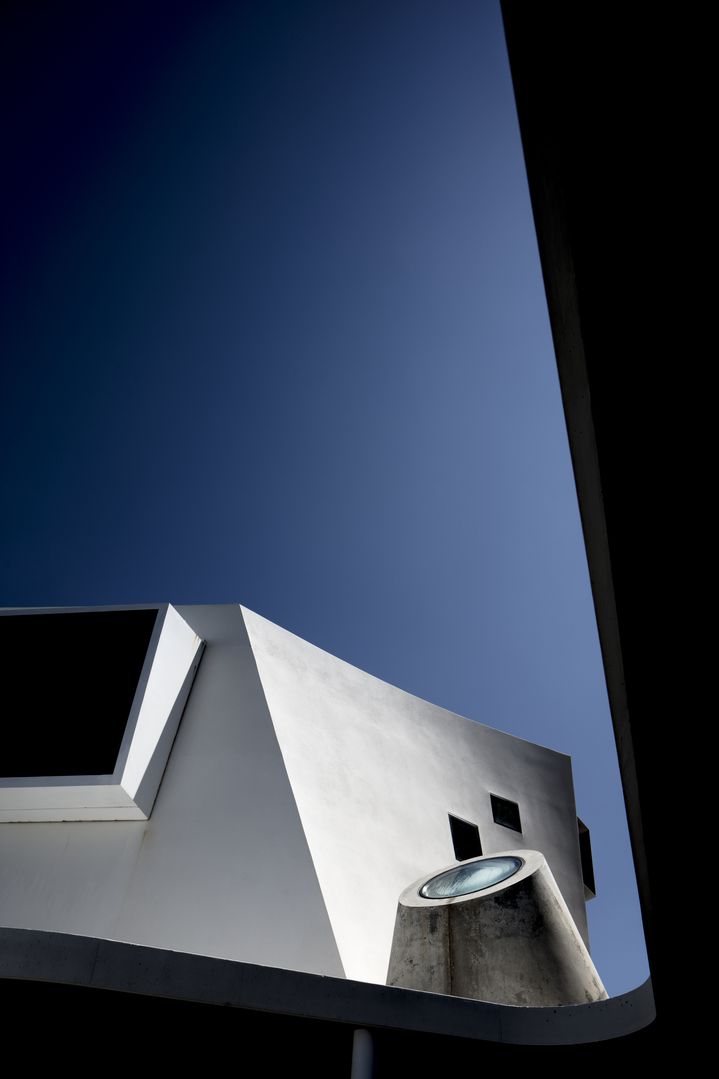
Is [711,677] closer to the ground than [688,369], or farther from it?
closer to the ground

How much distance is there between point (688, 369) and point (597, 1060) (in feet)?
11.7

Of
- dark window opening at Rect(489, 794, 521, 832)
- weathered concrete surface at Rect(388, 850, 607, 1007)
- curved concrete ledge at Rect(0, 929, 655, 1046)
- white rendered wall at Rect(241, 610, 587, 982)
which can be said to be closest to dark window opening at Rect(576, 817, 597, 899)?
white rendered wall at Rect(241, 610, 587, 982)

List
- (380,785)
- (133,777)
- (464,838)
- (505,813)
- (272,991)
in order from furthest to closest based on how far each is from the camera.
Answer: (505,813) → (464,838) → (380,785) → (133,777) → (272,991)

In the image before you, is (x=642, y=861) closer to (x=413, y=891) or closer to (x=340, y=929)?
(x=413, y=891)

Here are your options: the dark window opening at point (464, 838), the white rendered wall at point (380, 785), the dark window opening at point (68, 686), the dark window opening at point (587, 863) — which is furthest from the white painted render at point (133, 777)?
the dark window opening at point (587, 863)

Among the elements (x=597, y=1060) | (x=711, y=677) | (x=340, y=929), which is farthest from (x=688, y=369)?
(x=340, y=929)

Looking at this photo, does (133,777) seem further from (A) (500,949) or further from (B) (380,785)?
(A) (500,949)

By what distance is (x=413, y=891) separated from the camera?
775 cm

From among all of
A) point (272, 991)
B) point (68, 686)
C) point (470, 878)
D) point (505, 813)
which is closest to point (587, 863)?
point (505, 813)

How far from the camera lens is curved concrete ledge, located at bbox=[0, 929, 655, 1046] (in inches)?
144

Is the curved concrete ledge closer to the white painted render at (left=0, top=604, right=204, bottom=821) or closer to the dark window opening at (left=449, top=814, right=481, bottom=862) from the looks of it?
the white painted render at (left=0, top=604, right=204, bottom=821)

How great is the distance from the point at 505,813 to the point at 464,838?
5.42 feet

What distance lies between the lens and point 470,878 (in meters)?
7.55

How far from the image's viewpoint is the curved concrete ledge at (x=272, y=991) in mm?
3658
